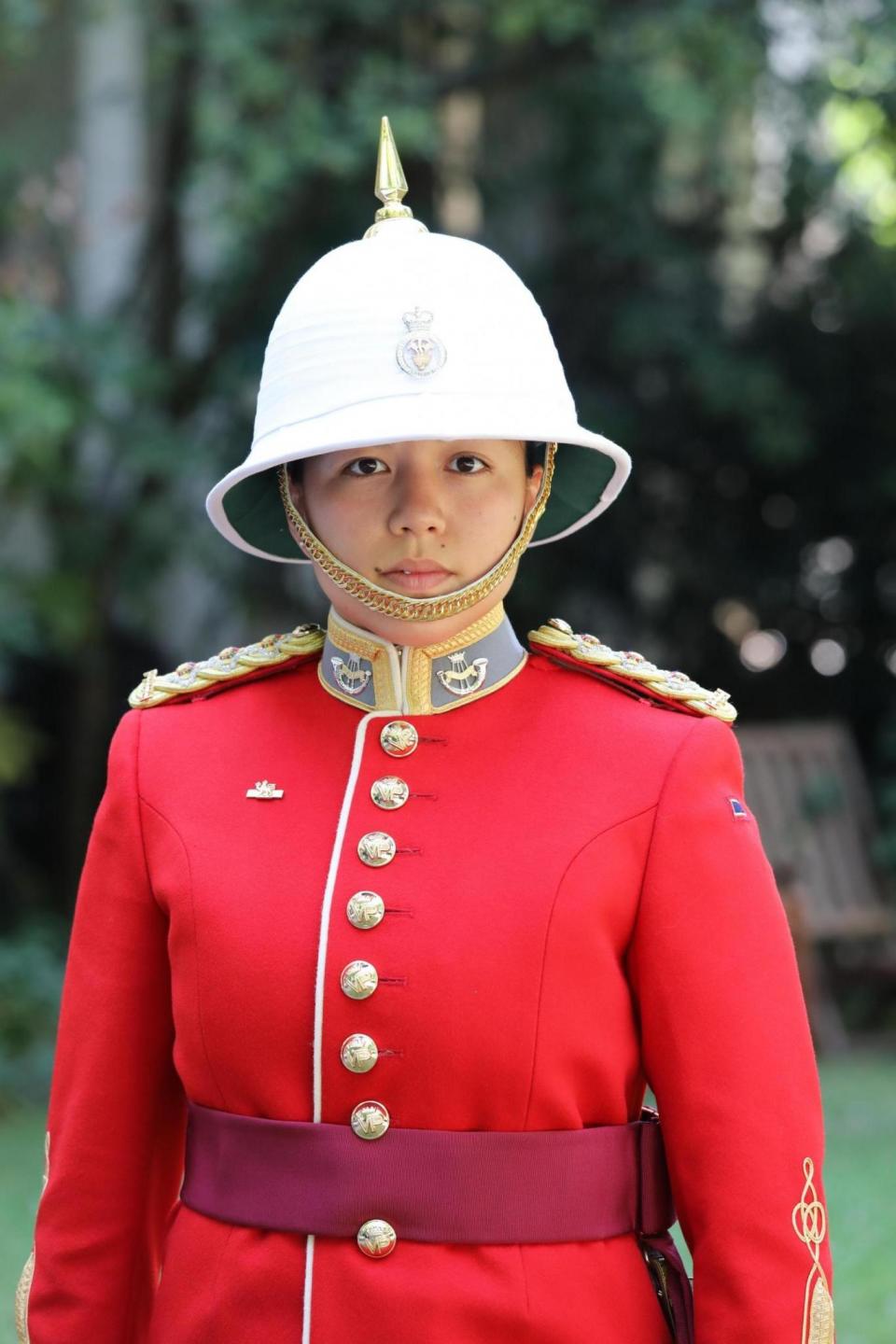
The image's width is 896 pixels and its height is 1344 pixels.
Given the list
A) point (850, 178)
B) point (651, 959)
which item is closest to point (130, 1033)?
point (651, 959)

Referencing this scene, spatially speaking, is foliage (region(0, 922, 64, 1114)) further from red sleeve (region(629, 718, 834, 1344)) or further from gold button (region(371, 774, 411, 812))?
red sleeve (region(629, 718, 834, 1344))

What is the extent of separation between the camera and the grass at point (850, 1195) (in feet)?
14.5

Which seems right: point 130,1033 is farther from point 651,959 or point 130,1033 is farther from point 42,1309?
point 651,959

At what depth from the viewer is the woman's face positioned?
75.9 inches

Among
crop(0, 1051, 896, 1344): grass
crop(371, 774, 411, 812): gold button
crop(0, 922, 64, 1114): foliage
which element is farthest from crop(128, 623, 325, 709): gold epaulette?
crop(0, 922, 64, 1114): foliage

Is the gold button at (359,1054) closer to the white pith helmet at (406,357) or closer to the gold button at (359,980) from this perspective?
the gold button at (359,980)

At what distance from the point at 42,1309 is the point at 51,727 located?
7.02 meters

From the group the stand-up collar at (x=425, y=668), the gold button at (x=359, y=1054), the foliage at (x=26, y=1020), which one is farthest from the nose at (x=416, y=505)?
the foliage at (x=26, y=1020)

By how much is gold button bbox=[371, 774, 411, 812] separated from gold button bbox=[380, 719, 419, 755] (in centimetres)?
4

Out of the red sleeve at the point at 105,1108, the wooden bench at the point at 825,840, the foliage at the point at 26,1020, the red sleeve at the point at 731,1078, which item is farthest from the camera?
the wooden bench at the point at 825,840

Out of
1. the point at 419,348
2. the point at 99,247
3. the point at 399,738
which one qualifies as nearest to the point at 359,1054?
the point at 399,738

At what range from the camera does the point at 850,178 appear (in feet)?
28.1

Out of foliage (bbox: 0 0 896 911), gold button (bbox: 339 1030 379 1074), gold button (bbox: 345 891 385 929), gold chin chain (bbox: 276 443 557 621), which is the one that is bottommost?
gold button (bbox: 339 1030 379 1074)

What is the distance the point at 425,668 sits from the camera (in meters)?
2.03
